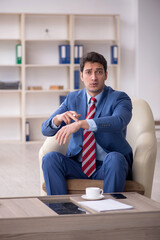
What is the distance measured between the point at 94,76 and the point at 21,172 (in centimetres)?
247

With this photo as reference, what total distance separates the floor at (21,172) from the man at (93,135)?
1.14 meters

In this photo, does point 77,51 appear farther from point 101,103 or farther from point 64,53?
point 101,103

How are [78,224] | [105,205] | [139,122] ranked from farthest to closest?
1. [139,122]
2. [105,205]
3. [78,224]

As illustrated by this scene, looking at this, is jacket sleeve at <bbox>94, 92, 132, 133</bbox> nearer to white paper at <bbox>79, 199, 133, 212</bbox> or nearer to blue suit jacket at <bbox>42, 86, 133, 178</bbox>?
blue suit jacket at <bbox>42, 86, 133, 178</bbox>

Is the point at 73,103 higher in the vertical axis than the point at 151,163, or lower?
higher

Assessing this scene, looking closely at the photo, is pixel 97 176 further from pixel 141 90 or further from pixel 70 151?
pixel 141 90

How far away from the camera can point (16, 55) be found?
25.3 feet

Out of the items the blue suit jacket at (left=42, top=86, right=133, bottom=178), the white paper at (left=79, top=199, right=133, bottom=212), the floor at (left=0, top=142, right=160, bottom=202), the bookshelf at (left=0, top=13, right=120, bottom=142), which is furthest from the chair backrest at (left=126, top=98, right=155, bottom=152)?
the bookshelf at (left=0, top=13, right=120, bottom=142)

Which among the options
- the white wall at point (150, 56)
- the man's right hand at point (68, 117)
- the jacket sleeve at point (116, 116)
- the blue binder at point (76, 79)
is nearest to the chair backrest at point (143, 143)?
the jacket sleeve at point (116, 116)

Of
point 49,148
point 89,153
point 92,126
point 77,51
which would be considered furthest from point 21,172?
point 77,51

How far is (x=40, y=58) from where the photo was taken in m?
8.02

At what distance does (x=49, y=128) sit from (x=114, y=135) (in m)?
0.42

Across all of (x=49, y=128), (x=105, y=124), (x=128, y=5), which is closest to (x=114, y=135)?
(x=105, y=124)

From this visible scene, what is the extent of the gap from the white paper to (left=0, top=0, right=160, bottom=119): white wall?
6.14m
